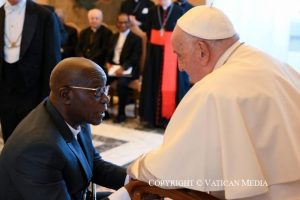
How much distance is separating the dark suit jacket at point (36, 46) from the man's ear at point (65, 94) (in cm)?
200

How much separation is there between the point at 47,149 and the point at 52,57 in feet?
7.15

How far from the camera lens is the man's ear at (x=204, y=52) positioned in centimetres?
178

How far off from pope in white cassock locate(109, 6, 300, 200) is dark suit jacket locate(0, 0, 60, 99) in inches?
86.5

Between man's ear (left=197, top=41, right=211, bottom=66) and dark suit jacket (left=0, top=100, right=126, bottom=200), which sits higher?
A: man's ear (left=197, top=41, right=211, bottom=66)

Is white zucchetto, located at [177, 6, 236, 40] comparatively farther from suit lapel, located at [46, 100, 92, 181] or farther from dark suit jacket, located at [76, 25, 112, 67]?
dark suit jacket, located at [76, 25, 112, 67]

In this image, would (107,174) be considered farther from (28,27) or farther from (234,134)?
(28,27)

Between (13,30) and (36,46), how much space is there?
24 centimetres

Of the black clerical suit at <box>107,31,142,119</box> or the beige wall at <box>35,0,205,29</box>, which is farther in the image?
the beige wall at <box>35,0,205,29</box>

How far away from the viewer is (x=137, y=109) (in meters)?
6.50

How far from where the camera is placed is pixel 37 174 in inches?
65.4

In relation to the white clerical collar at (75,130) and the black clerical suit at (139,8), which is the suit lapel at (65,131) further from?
the black clerical suit at (139,8)

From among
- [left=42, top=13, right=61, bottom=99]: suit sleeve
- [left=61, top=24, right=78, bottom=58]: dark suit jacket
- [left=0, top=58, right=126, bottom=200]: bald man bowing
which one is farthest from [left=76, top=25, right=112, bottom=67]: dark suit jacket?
[left=0, top=58, right=126, bottom=200]: bald man bowing

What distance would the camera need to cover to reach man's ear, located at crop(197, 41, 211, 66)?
1.78m

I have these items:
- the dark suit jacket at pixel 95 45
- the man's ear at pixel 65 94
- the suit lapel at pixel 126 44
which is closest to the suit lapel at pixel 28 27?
the man's ear at pixel 65 94
